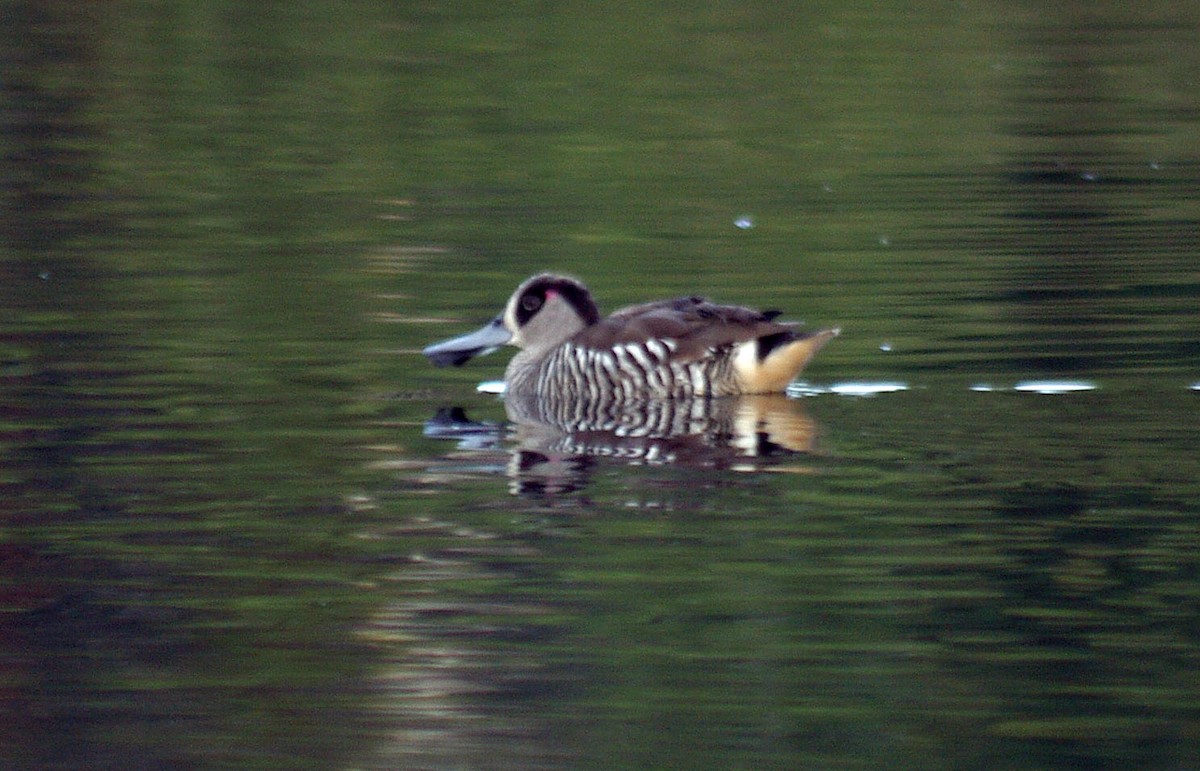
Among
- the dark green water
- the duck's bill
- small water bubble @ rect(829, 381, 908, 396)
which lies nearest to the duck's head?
the duck's bill

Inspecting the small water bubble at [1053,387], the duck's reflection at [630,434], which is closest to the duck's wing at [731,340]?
the duck's reflection at [630,434]

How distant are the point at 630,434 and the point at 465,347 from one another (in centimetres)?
184

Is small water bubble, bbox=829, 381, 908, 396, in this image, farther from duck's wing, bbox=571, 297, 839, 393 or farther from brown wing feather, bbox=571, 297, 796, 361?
brown wing feather, bbox=571, 297, 796, 361

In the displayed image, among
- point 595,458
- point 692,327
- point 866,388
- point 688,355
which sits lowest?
point 595,458

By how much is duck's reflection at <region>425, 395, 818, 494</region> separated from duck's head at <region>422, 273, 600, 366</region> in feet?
1.87

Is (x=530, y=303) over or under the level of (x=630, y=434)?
over

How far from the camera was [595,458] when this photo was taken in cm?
952

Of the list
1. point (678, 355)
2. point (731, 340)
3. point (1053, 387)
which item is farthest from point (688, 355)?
point (1053, 387)

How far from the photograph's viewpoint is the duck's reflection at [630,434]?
9.32m

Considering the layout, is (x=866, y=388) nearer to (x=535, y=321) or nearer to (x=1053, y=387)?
(x=1053, y=387)

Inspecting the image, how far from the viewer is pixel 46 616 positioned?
732 cm

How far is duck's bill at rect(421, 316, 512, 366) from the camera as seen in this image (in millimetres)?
11664

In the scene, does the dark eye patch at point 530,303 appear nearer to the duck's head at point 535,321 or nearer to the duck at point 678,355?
the duck's head at point 535,321

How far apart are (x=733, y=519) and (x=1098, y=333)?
3.98 m
